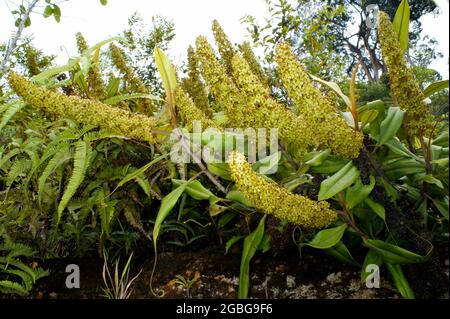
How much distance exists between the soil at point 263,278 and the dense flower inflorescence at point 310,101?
17.6 inches

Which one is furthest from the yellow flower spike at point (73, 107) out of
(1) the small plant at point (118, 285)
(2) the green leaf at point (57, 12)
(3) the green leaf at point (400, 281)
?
(2) the green leaf at point (57, 12)

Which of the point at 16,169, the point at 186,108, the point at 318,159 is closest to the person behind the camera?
the point at 318,159

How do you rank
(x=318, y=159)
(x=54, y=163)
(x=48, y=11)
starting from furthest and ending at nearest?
(x=48, y=11) → (x=54, y=163) → (x=318, y=159)

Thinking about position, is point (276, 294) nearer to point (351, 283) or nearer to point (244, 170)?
point (351, 283)

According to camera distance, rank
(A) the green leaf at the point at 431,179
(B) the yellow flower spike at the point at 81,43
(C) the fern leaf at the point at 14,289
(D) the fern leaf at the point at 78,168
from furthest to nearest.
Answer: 1. (B) the yellow flower spike at the point at 81,43
2. (C) the fern leaf at the point at 14,289
3. (D) the fern leaf at the point at 78,168
4. (A) the green leaf at the point at 431,179

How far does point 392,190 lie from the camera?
1175 millimetres

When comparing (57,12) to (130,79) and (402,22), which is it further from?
(402,22)

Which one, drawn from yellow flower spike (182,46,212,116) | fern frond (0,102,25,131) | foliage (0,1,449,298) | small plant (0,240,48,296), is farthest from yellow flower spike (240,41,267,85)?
small plant (0,240,48,296)

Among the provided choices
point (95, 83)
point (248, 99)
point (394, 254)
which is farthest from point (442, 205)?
point (95, 83)

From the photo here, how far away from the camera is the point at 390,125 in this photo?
1127 mm

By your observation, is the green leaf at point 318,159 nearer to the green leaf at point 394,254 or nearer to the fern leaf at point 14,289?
the green leaf at point 394,254

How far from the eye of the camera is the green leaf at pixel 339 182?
1032 millimetres

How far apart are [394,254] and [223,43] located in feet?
3.12
